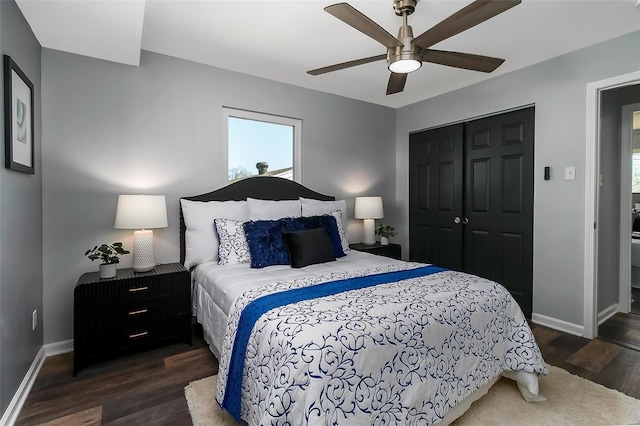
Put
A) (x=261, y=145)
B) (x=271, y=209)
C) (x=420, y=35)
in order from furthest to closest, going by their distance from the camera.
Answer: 1. (x=261, y=145)
2. (x=271, y=209)
3. (x=420, y=35)

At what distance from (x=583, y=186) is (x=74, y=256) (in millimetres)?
4331

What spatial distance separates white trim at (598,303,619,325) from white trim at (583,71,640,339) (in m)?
0.43

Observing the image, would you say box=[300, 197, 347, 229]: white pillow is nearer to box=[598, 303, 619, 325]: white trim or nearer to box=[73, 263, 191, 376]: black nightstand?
box=[73, 263, 191, 376]: black nightstand

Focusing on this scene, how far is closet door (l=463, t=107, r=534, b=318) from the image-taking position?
324cm

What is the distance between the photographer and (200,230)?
2.82 meters

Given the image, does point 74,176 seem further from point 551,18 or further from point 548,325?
point 548,325

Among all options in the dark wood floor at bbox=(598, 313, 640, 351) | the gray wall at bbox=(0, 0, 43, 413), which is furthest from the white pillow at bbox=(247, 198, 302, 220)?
the dark wood floor at bbox=(598, 313, 640, 351)

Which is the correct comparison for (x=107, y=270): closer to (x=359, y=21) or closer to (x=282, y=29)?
(x=282, y=29)

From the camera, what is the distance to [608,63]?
2658 mm

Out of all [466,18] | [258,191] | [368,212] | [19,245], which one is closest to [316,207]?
[258,191]

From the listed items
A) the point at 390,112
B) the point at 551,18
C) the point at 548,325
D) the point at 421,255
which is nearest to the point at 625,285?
the point at 548,325

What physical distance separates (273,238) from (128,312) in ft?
3.91

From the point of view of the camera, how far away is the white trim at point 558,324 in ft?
9.40

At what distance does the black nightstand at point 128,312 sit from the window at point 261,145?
4.20ft
